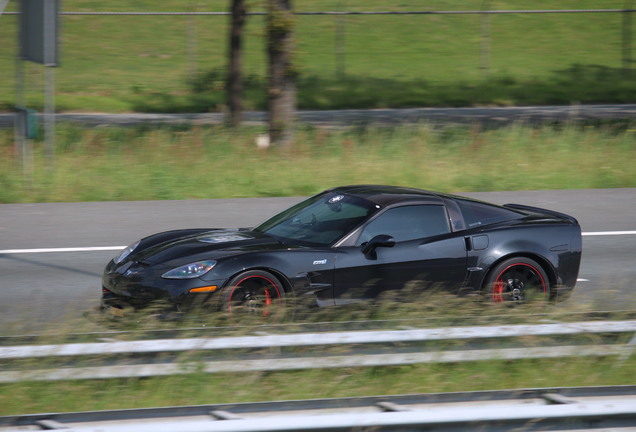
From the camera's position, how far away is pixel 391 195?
7.86 meters

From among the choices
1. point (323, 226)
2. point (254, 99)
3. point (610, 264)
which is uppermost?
point (254, 99)

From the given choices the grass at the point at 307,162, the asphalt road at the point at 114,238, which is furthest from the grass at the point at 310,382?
the grass at the point at 307,162

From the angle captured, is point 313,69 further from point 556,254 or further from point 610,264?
point 556,254

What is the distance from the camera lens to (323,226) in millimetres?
7668

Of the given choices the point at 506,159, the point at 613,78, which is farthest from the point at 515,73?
the point at 506,159

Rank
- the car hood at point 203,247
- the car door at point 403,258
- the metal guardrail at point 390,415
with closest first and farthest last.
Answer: the metal guardrail at point 390,415 < the car hood at point 203,247 < the car door at point 403,258

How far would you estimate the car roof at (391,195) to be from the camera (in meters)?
7.71

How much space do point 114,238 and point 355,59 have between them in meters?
20.9

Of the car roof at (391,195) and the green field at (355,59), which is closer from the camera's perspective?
the car roof at (391,195)

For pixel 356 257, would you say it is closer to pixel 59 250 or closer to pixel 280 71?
pixel 59 250

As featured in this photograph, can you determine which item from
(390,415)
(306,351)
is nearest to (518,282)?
(306,351)

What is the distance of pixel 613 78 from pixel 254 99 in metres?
12.3

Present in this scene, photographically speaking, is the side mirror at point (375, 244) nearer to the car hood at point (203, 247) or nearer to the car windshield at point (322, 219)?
the car windshield at point (322, 219)

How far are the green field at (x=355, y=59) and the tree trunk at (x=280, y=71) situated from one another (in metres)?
8.57
